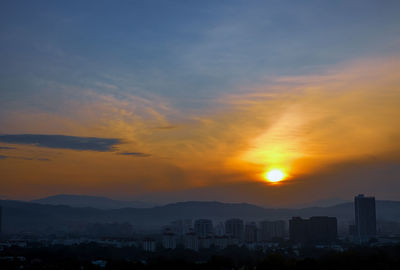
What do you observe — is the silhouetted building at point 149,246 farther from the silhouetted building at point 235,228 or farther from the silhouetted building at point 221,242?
the silhouetted building at point 235,228

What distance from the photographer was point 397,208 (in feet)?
449

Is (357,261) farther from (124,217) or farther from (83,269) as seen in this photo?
(124,217)

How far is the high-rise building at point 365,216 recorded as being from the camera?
261 ft

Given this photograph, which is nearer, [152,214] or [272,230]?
[272,230]

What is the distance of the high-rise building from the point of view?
79500 mm

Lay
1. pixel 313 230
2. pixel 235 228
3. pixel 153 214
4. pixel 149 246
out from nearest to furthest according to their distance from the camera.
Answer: pixel 149 246, pixel 313 230, pixel 235 228, pixel 153 214

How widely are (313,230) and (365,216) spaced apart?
20.5m

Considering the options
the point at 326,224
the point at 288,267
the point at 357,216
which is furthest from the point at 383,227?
the point at 288,267

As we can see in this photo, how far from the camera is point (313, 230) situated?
6519 centimetres

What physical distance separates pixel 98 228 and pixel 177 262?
73.5 metres

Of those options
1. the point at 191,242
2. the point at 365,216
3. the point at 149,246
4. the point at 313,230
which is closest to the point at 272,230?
the point at 313,230

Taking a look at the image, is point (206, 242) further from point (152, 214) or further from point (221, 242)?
point (152, 214)

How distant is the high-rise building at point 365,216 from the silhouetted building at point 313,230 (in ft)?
46.3

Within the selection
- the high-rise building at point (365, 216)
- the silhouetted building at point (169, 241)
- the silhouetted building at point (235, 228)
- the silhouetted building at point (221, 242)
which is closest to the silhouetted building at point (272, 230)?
the silhouetted building at point (235, 228)
